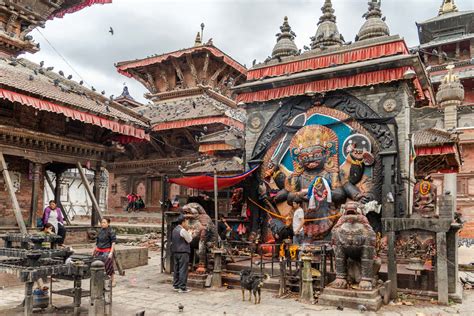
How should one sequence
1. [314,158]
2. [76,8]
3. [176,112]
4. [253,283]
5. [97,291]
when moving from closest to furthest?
[97,291] < [253,283] < [314,158] < [76,8] < [176,112]

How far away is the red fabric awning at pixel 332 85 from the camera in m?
11.2

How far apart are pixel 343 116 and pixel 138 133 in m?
7.74

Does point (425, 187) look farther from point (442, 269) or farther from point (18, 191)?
point (18, 191)

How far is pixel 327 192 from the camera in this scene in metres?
11.4

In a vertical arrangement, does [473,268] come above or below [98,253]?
below

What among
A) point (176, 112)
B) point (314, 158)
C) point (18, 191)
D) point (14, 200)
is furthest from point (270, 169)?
point (176, 112)

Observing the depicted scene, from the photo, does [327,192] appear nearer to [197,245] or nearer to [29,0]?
[197,245]

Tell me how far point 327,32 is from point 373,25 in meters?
1.90

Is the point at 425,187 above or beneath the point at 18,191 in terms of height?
above

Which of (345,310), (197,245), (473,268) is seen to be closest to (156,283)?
(197,245)

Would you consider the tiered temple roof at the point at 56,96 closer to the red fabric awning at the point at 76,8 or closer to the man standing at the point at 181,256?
the man standing at the point at 181,256

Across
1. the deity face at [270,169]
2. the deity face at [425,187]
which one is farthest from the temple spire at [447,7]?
the deity face at [270,169]

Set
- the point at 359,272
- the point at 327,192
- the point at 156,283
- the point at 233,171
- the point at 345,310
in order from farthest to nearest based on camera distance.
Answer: the point at 233,171, the point at 327,192, the point at 156,283, the point at 359,272, the point at 345,310

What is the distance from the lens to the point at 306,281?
8578 mm
